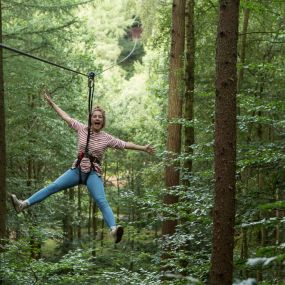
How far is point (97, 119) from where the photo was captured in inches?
224

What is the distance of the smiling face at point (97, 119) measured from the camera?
567 centimetres

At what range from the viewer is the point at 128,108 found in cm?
2517

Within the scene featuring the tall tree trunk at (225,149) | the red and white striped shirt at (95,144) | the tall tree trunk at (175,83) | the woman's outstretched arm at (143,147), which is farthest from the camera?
the tall tree trunk at (175,83)

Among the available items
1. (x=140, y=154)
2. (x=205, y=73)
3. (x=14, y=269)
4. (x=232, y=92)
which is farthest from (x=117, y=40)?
(x=232, y=92)

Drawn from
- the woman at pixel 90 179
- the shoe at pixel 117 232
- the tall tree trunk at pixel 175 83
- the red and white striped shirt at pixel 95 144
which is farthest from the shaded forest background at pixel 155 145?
the red and white striped shirt at pixel 95 144

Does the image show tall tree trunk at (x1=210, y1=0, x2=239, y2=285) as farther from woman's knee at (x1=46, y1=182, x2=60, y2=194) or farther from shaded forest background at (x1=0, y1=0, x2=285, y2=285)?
woman's knee at (x1=46, y1=182, x2=60, y2=194)

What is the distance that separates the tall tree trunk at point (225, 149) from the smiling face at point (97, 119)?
2354 millimetres

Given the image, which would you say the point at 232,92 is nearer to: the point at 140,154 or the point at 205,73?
the point at 205,73

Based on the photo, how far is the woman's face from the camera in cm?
567

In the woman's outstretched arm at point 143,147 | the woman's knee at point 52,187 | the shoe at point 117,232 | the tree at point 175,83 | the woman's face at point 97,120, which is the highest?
the tree at point 175,83

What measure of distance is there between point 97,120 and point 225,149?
8.11 ft

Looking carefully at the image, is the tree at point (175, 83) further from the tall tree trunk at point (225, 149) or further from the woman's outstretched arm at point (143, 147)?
the tall tree trunk at point (225, 149)

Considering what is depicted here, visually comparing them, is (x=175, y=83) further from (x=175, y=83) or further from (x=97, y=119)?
(x=97, y=119)

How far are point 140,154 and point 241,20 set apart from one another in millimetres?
12555
